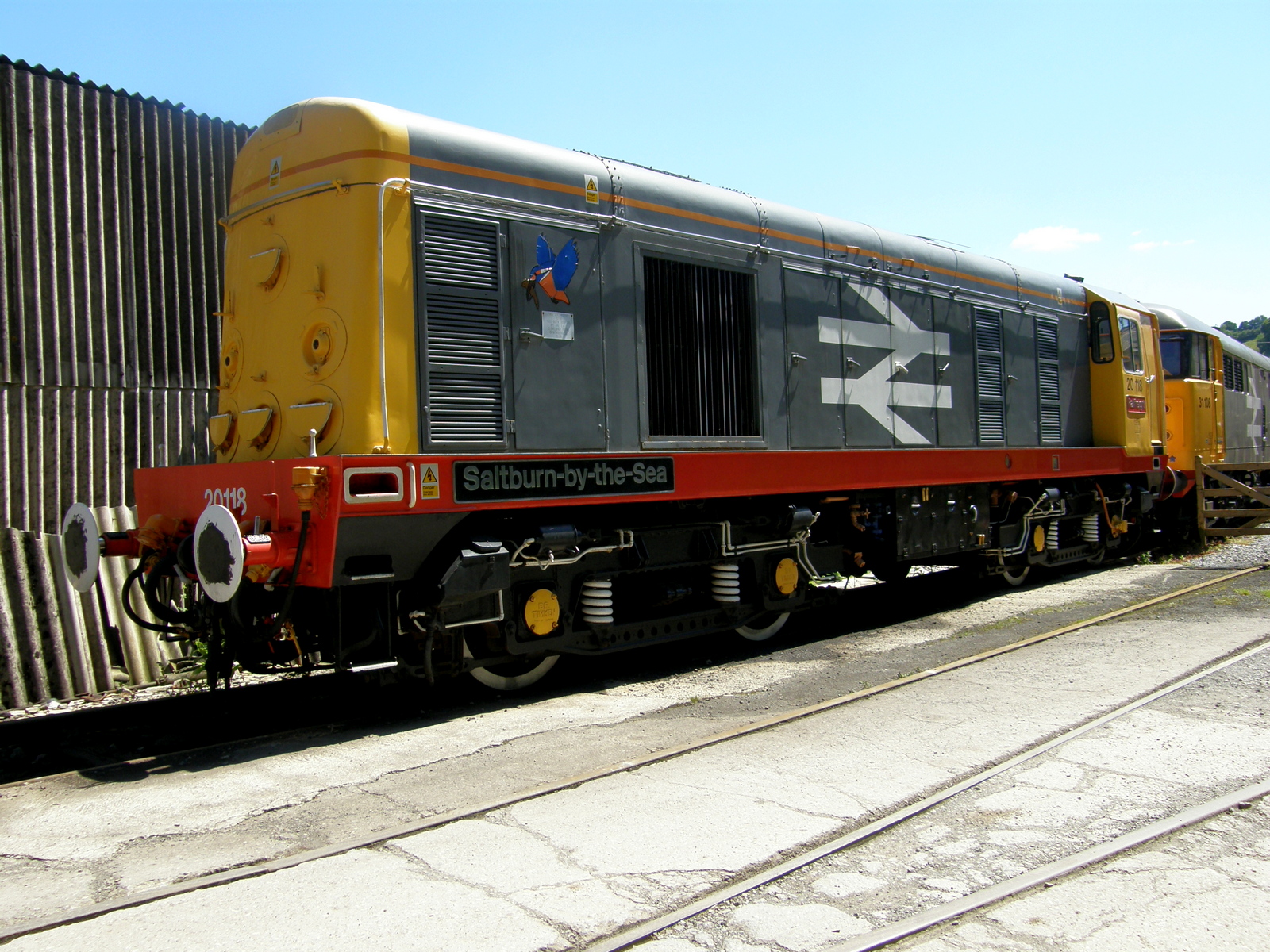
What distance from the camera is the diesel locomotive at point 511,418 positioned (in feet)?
16.8

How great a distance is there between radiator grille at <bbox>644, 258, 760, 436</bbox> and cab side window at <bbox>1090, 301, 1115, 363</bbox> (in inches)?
252

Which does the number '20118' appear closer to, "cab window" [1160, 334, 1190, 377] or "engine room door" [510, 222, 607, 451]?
"engine room door" [510, 222, 607, 451]

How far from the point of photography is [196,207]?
901cm

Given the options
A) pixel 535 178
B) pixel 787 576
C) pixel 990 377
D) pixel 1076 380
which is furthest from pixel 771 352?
pixel 1076 380

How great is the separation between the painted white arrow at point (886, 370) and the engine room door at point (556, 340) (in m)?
2.42

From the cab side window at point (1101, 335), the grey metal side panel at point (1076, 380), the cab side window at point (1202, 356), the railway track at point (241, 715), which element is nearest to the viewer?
the railway track at point (241, 715)

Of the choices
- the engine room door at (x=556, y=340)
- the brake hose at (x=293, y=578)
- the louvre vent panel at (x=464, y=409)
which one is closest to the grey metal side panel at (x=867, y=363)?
the engine room door at (x=556, y=340)

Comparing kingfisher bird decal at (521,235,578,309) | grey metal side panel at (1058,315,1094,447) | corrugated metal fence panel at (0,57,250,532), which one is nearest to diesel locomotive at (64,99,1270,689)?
kingfisher bird decal at (521,235,578,309)

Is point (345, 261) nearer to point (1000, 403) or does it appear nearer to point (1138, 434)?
point (1000, 403)

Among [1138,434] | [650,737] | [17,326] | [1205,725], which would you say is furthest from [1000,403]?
[17,326]

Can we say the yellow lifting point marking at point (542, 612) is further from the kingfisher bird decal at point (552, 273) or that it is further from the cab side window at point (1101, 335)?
the cab side window at point (1101, 335)

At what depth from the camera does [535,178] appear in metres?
5.96

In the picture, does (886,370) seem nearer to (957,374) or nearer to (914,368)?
(914,368)

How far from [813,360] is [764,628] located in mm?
2192
